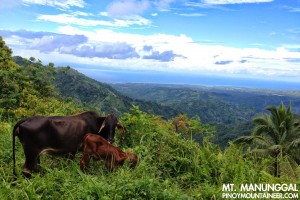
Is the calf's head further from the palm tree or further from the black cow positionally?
the palm tree

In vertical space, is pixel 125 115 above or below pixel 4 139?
above

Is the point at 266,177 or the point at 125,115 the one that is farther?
the point at 125,115

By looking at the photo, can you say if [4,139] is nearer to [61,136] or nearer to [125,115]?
[61,136]

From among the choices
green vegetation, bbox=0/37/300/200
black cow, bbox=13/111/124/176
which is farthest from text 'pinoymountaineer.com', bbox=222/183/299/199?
black cow, bbox=13/111/124/176

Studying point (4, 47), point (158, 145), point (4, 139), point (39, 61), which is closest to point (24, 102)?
point (39, 61)

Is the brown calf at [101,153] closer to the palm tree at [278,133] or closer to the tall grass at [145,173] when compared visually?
the tall grass at [145,173]

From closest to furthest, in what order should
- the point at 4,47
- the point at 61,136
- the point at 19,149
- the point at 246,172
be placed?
the point at 61,136, the point at 246,172, the point at 19,149, the point at 4,47

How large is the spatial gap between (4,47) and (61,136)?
24.9m

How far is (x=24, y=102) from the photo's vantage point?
20594 millimetres

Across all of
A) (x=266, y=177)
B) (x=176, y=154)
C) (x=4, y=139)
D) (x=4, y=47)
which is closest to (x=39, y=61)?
(x=4, y=47)

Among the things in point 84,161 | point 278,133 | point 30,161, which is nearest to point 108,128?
point 84,161

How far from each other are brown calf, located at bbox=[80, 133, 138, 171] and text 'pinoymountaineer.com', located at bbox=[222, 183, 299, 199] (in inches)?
75.1

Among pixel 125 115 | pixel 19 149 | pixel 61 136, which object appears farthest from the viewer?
pixel 125 115

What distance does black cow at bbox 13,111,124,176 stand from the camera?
20.0ft
